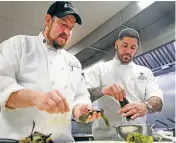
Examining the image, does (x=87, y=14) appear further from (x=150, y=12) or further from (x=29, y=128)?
(x=29, y=128)

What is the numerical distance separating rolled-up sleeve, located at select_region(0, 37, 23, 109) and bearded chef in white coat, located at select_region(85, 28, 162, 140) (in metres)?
0.77

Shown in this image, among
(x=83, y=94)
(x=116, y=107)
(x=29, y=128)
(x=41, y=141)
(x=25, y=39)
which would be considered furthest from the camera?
(x=116, y=107)

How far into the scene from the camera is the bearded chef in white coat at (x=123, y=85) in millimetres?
1896

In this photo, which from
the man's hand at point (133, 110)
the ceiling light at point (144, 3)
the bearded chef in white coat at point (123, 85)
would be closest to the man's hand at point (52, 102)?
the man's hand at point (133, 110)

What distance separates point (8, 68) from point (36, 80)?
0.18 meters

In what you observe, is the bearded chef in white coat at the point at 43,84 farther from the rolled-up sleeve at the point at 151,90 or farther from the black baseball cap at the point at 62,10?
the rolled-up sleeve at the point at 151,90

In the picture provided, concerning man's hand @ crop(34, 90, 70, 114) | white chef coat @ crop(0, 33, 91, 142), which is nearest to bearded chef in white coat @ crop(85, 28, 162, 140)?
white chef coat @ crop(0, 33, 91, 142)

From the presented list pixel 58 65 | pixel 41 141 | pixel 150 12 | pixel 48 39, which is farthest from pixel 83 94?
pixel 150 12

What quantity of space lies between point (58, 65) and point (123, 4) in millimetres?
1615

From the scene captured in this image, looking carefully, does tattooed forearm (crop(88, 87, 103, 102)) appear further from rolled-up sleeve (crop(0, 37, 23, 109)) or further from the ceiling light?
the ceiling light

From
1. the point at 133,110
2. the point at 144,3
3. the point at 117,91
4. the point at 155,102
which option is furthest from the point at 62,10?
the point at 144,3

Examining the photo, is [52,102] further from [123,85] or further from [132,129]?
[123,85]

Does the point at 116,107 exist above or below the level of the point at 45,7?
below

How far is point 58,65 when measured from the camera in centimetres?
148
